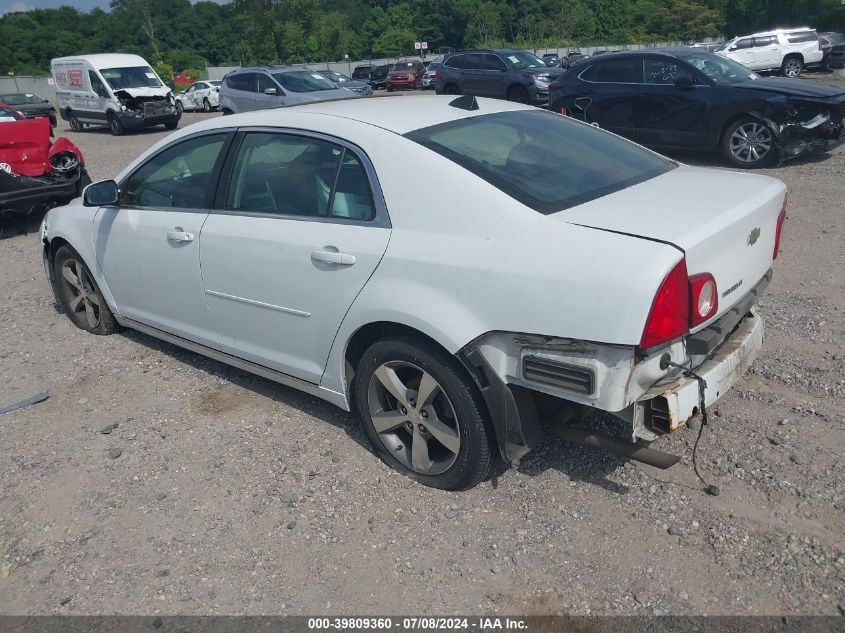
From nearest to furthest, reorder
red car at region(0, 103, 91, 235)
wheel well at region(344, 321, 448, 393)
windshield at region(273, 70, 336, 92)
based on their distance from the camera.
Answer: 1. wheel well at region(344, 321, 448, 393)
2. red car at region(0, 103, 91, 235)
3. windshield at region(273, 70, 336, 92)

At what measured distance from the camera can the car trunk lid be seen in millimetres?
2686

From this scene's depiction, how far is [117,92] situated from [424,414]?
2152 cm

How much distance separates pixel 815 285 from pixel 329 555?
14.3 feet

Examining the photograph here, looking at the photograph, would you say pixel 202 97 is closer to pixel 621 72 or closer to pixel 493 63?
pixel 493 63

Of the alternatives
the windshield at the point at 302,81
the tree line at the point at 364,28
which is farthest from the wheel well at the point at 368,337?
the tree line at the point at 364,28

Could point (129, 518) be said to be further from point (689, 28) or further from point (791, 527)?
point (689, 28)

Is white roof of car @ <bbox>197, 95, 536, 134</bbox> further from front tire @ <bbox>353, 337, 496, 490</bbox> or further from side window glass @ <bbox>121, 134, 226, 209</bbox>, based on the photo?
front tire @ <bbox>353, 337, 496, 490</bbox>

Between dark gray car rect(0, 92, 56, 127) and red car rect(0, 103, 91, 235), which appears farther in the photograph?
dark gray car rect(0, 92, 56, 127)

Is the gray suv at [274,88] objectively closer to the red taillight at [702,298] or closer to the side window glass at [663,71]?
the side window glass at [663,71]

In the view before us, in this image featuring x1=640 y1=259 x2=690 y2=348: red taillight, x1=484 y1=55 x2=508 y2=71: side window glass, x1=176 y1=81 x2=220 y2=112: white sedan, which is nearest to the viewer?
x1=640 y1=259 x2=690 y2=348: red taillight

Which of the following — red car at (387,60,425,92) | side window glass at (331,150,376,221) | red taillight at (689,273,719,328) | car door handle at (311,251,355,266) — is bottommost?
red car at (387,60,425,92)

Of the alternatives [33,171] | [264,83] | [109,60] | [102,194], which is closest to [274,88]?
[264,83]

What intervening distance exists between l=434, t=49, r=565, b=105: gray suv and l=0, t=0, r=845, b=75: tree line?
43.1m

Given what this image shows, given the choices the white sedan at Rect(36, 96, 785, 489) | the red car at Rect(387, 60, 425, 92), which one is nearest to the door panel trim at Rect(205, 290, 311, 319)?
the white sedan at Rect(36, 96, 785, 489)
